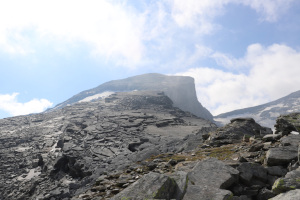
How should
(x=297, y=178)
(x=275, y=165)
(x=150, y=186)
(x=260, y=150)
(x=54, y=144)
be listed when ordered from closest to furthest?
(x=297, y=178), (x=150, y=186), (x=275, y=165), (x=260, y=150), (x=54, y=144)

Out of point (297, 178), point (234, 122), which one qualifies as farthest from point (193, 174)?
point (234, 122)

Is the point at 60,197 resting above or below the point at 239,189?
below

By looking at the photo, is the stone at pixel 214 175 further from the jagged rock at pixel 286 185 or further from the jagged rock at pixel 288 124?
the jagged rock at pixel 288 124

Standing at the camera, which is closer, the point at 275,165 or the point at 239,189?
the point at 239,189

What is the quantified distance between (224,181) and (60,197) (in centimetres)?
A: 1860

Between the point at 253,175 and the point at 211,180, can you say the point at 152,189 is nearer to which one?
the point at 211,180

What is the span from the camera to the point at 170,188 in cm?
753

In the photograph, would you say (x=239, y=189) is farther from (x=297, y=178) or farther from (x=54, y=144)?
(x=54, y=144)

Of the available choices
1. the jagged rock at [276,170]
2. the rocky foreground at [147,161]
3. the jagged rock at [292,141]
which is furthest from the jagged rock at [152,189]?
the jagged rock at [292,141]

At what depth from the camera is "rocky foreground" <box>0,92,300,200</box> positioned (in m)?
7.91

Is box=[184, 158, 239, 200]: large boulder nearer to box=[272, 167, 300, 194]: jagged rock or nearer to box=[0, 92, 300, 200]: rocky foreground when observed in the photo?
box=[0, 92, 300, 200]: rocky foreground

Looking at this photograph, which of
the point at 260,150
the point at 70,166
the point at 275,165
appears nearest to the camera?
the point at 275,165

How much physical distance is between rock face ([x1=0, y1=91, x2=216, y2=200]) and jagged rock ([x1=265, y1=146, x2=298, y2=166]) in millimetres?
5625

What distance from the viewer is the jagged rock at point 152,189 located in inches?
280
